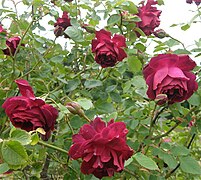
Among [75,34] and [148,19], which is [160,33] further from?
[75,34]

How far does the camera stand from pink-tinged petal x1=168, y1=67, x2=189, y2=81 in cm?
81

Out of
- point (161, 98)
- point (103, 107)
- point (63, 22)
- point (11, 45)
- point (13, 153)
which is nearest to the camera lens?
point (13, 153)

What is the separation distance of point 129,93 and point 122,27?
0.20 meters

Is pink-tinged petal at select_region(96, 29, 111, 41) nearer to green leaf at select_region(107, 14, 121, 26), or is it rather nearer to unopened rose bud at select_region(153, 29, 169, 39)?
green leaf at select_region(107, 14, 121, 26)

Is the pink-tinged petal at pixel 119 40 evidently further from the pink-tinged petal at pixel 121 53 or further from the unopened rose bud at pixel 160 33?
the unopened rose bud at pixel 160 33

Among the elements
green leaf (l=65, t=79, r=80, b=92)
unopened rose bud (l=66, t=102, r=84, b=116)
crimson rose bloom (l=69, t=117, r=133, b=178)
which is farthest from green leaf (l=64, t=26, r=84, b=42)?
crimson rose bloom (l=69, t=117, r=133, b=178)

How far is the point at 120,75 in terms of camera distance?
1.22 metres

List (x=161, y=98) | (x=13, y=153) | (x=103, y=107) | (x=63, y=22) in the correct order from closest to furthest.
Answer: (x=13, y=153) < (x=161, y=98) < (x=103, y=107) < (x=63, y=22)

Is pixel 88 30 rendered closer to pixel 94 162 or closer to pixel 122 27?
pixel 122 27

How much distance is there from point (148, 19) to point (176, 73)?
1.41 feet

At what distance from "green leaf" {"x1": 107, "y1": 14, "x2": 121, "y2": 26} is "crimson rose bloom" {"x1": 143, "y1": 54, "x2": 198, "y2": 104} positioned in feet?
1.02

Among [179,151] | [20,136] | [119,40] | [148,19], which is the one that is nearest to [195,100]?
[179,151]

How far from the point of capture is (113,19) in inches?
45.1

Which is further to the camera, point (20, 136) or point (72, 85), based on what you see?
point (72, 85)
